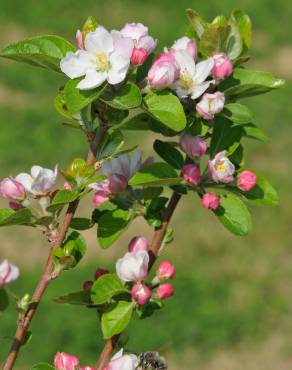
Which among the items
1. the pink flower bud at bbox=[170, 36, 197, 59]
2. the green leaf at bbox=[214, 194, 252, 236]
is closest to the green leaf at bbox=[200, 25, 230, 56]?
the pink flower bud at bbox=[170, 36, 197, 59]

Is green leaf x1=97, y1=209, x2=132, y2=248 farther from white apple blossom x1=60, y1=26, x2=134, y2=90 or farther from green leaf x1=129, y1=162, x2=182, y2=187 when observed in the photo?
white apple blossom x1=60, y1=26, x2=134, y2=90

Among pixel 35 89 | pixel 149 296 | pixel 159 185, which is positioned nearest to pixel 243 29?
pixel 159 185

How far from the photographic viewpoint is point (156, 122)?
1394mm

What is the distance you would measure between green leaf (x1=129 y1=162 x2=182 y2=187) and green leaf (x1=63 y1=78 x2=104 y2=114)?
155 mm

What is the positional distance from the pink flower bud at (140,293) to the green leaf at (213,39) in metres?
0.39

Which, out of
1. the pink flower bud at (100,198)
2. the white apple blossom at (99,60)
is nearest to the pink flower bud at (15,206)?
the pink flower bud at (100,198)

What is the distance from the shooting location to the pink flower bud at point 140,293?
4.46 feet

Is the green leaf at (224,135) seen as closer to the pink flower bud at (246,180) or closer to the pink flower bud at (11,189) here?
the pink flower bud at (246,180)

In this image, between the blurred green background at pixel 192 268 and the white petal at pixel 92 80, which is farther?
the blurred green background at pixel 192 268

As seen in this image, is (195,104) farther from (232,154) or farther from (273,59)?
(273,59)

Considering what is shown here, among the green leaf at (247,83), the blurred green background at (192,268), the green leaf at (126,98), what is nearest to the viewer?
the green leaf at (126,98)

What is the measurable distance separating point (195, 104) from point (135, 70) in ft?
0.43

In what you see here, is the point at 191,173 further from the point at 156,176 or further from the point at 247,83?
the point at 247,83

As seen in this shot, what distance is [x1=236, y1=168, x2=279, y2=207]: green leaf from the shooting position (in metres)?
1.52
